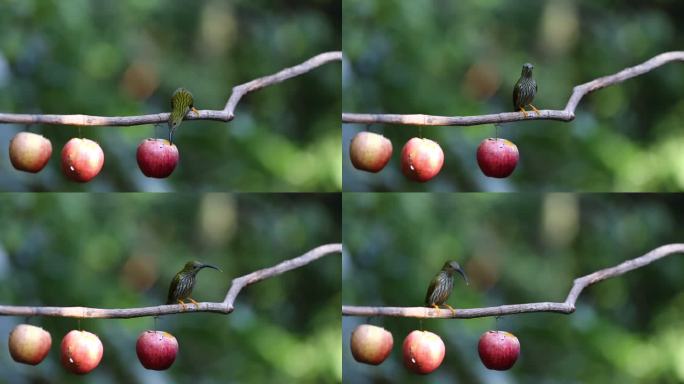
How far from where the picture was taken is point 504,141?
11.5ft

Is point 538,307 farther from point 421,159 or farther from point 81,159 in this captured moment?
point 81,159

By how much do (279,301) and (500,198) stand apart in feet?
2.67

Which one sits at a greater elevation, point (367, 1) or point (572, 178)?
point (367, 1)

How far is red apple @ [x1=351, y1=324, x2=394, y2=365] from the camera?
3533 mm

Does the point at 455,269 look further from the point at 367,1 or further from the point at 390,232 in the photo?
the point at 367,1

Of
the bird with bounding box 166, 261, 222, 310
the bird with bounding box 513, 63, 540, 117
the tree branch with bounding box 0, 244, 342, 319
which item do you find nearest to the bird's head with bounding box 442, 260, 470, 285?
the tree branch with bounding box 0, 244, 342, 319

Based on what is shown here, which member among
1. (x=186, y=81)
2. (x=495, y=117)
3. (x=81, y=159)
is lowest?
(x=81, y=159)

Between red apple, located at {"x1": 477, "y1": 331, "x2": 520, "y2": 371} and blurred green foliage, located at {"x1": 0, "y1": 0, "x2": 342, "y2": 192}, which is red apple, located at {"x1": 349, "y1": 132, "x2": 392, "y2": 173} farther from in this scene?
red apple, located at {"x1": 477, "y1": 331, "x2": 520, "y2": 371}

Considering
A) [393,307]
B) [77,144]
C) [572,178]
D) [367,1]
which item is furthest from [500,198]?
[77,144]

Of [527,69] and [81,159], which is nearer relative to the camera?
[81,159]

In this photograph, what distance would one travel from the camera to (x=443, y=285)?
3.56m

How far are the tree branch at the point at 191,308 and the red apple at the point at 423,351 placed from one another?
0.39 meters

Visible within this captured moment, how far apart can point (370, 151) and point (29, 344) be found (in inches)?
48.8

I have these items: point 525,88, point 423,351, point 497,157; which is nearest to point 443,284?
point 423,351
